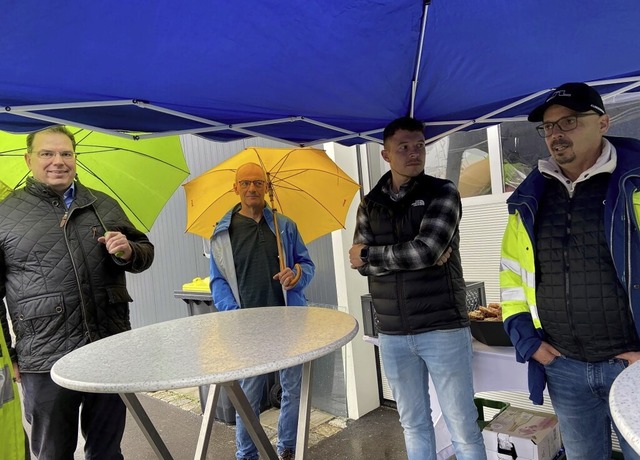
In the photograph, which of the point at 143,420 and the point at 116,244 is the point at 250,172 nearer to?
the point at 116,244

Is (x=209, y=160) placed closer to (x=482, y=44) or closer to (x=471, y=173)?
(x=471, y=173)

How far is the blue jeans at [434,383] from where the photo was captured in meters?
2.29

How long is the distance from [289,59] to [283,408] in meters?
2.32

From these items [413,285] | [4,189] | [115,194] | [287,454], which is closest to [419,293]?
[413,285]

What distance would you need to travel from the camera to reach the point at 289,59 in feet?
6.63

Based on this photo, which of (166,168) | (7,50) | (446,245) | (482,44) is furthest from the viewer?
(166,168)

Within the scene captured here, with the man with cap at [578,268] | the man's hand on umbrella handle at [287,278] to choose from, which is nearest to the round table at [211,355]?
the man's hand on umbrella handle at [287,278]

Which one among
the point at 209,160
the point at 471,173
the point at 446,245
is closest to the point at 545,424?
the point at 446,245

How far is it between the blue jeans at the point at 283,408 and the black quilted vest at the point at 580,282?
178 centimetres

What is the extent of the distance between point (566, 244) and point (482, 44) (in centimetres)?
94

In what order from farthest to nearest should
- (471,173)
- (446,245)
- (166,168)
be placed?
(471,173) → (166,168) → (446,245)

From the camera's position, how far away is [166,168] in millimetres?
3047

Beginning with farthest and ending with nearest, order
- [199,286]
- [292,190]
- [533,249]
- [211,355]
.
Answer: [199,286], [292,190], [533,249], [211,355]

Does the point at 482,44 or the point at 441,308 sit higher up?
the point at 482,44
